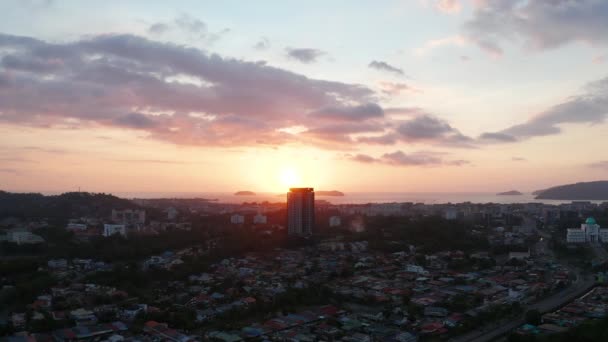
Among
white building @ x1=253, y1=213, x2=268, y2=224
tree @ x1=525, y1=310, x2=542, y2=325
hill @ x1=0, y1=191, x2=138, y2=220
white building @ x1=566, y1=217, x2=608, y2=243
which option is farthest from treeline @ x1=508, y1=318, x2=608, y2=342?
hill @ x1=0, y1=191, x2=138, y2=220

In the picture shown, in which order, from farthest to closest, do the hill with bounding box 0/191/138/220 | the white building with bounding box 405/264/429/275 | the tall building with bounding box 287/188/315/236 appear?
the hill with bounding box 0/191/138/220 → the tall building with bounding box 287/188/315/236 → the white building with bounding box 405/264/429/275

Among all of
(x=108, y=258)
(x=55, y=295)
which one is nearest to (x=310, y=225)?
(x=108, y=258)

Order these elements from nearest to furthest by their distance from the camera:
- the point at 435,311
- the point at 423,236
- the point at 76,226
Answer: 1. the point at 435,311
2. the point at 423,236
3. the point at 76,226

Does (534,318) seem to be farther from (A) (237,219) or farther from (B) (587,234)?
(A) (237,219)

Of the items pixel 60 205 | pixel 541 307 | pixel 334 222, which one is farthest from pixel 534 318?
pixel 60 205

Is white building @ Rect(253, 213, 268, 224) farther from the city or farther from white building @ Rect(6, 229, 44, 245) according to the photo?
white building @ Rect(6, 229, 44, 245)

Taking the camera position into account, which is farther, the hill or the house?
the hill

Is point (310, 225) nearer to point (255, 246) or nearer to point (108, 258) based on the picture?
point (255, 246)
